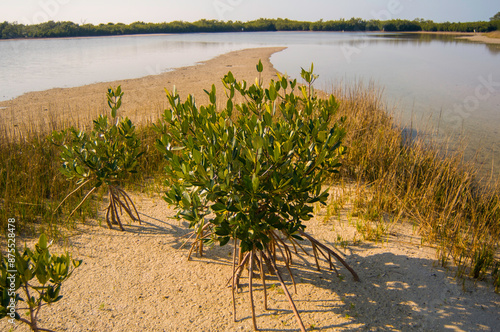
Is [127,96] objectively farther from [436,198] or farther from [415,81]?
[415,81]

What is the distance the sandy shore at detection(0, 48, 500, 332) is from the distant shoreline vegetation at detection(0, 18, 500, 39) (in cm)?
4576

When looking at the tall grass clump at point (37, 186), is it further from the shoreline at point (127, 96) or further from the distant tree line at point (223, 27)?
the distant tree line at point (223, 27)

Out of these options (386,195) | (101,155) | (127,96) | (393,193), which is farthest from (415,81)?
(101,155)

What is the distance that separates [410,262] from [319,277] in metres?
0.81

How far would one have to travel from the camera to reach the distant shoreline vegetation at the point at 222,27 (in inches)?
1778

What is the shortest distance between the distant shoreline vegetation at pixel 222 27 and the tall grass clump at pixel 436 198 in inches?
1803

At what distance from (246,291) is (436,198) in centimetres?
253

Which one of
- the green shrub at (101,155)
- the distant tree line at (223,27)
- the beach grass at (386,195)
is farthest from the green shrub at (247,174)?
the distant tree line at (223,27)

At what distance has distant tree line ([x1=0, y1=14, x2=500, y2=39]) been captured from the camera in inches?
1778

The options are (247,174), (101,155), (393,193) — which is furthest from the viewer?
(393,193)

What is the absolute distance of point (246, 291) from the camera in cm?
280

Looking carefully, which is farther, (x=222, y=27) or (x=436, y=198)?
(x=222, y=27)

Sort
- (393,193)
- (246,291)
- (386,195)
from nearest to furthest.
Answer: (246,291) < (393,193) < (386,195)

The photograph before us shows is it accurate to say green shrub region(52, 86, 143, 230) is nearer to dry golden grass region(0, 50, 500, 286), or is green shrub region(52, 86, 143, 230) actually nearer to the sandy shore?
the sandy shore
